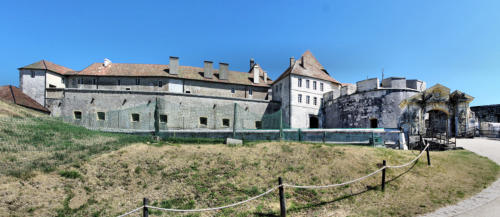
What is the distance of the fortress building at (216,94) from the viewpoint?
23641mm

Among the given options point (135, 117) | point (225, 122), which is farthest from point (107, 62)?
point (135, 117)

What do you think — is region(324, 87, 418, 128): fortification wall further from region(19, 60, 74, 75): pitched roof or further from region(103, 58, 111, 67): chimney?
region(19, 60, 74, 75): pitched roof

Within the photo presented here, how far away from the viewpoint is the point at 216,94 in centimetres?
3550

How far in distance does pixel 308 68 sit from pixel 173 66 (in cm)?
1725

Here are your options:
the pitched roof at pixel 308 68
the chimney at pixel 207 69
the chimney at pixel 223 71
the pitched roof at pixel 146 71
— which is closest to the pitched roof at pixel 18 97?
the pitched roof at pixel 146 71

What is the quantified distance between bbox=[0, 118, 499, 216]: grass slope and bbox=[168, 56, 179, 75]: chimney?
21.8 metres

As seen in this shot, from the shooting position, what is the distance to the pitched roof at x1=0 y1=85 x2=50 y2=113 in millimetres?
30000

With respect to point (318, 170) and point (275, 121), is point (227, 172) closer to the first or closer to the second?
point (318, 170)

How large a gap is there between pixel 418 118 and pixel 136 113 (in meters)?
21.8

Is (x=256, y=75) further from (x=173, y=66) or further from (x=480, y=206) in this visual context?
(x=480, y=206)

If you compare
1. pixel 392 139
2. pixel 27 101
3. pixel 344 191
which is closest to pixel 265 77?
pixel 392 139

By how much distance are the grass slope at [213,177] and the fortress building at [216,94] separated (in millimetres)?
11002

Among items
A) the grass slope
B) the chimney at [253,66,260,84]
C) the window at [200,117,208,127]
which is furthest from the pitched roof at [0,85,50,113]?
the chimney at [253,66,260,84]

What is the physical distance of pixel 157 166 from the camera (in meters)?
10.8
